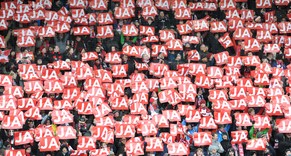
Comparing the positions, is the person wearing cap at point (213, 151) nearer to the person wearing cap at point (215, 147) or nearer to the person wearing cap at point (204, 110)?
the person wearing cap at point (215, 147)

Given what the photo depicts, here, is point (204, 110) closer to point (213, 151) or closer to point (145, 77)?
point (213, 151)

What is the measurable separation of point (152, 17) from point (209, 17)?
197cm

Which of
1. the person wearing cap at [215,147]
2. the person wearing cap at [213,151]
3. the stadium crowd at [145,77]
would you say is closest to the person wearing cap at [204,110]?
the stadium crowd at [145,77]

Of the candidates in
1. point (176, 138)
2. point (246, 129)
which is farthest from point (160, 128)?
point (246, 129)

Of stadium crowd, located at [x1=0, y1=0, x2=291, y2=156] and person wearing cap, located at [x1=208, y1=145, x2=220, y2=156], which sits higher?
stadium crowd, located at [x1=0, y1=0, x2=291, y2=156]

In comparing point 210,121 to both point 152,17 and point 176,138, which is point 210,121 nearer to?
point 176,138

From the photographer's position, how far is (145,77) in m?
30.3

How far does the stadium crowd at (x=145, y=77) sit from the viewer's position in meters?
27.5

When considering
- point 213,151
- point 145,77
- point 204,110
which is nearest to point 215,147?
point 213,151

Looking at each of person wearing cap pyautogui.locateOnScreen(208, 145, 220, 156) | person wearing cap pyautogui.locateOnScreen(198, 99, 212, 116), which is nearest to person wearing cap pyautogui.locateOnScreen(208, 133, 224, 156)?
person wearing cap pyautogui.locateOnScreen(208, 145, 220, 156)

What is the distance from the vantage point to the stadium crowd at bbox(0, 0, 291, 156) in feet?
90.2

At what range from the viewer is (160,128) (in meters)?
28.0

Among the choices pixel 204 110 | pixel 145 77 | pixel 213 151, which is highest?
pixel 145 77

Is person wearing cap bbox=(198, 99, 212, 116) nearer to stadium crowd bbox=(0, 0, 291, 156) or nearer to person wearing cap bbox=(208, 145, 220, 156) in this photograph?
stadium crowd bbox=(0, 0, 291, 156)
